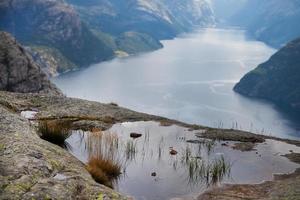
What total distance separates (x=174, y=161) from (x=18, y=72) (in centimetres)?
6107

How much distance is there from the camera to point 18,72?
3167 inches

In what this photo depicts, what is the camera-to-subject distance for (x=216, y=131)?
35.3 metres

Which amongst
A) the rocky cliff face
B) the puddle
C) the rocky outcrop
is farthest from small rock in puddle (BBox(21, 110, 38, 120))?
the rocky cliff face

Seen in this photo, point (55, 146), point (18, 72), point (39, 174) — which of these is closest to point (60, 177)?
point (39, 174)

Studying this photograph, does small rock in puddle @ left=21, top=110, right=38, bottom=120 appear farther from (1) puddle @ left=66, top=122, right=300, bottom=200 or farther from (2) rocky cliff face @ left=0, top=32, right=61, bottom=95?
(2) rocky cliff face @ left=0, top=32, right=61, bottom=95

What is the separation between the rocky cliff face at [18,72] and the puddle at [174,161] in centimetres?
4924

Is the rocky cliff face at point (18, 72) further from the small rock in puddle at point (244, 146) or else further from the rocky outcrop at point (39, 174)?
the rocky outcrop at point (39, 174)

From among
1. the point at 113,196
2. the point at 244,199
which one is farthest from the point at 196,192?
the point at 113,196

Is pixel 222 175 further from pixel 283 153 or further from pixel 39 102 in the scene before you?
pixel 39 102

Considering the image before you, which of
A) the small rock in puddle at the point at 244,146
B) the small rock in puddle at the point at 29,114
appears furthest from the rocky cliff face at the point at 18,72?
the small rock in puddle at the point at 244,146

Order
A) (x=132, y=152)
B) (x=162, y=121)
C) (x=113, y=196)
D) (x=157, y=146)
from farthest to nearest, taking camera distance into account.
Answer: (x=162, y=121), (x=157, y=146), (x=132, y=152), (x=113, y=196)

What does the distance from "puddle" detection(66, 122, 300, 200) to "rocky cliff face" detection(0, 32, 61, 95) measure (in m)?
49.2

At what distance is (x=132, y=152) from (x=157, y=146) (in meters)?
3.24

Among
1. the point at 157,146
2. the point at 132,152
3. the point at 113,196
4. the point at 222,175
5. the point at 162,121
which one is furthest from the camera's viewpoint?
the point at 162,121
